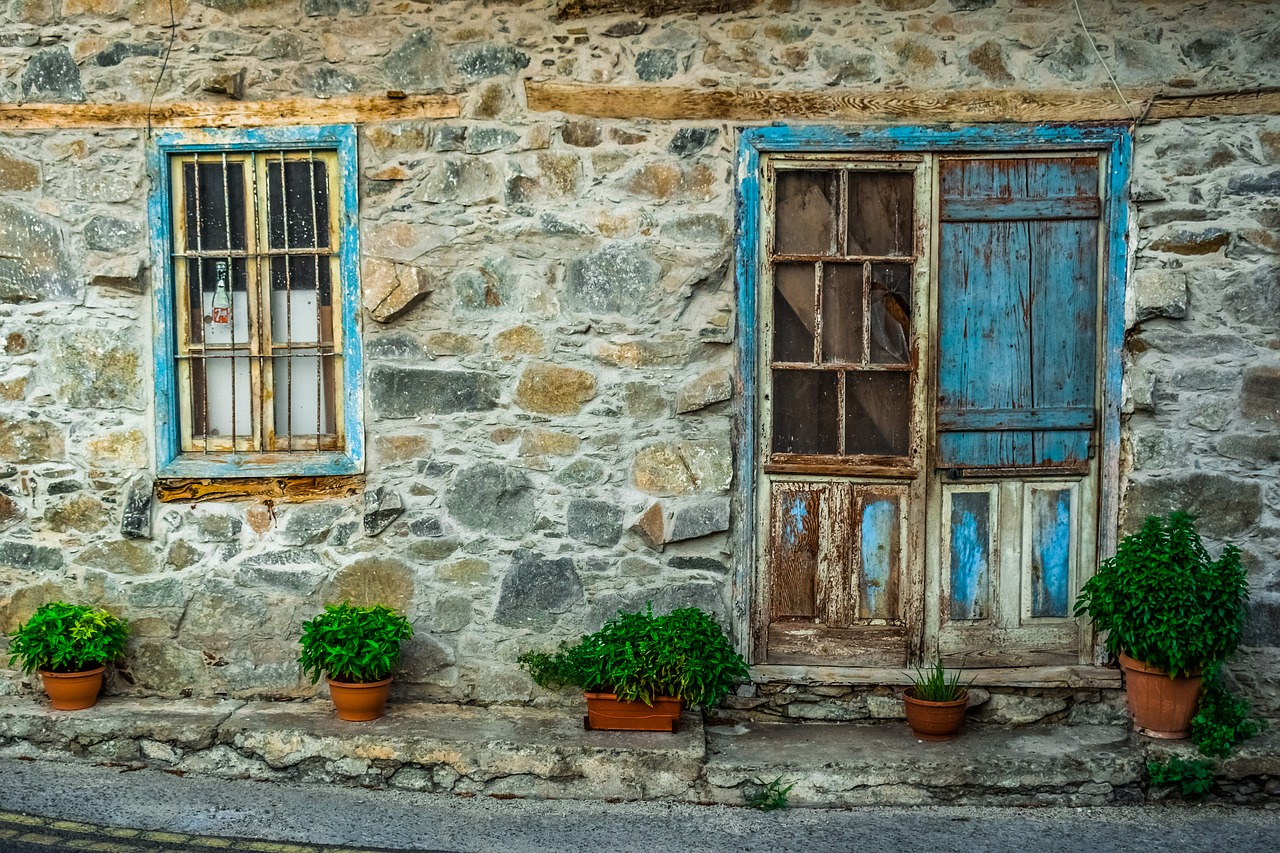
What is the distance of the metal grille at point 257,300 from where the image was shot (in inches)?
206

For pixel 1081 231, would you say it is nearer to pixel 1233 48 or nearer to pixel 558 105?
pixel 1233 48

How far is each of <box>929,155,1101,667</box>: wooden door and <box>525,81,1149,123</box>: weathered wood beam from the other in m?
0.20

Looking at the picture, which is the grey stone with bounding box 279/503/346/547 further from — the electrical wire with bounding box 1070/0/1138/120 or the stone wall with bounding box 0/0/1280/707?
the electrical wire with bounding box 1070/0/1138/120

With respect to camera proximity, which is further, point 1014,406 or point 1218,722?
point 1014,406

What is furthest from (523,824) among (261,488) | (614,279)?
(614,279)

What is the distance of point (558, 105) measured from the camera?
5.07 metres

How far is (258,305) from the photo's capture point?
207 inches

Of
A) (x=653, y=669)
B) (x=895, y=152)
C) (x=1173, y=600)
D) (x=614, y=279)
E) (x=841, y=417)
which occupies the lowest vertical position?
(x=653, y=669)

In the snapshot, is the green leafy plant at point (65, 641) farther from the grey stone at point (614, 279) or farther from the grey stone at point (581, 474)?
the grey stone at point (614, 279)

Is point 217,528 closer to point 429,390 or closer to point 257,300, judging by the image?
point 257,300

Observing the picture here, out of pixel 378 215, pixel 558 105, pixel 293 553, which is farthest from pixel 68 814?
pixel 558 105

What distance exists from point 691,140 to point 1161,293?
6.73ft

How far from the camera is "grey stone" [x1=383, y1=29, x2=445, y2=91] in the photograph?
5098mm

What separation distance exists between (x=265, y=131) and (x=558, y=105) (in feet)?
4.15
